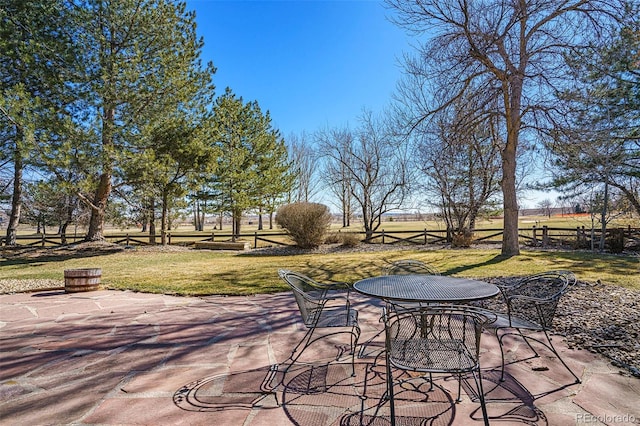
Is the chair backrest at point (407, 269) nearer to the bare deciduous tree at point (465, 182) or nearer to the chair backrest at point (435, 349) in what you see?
the chair backrest at point (435, 349)

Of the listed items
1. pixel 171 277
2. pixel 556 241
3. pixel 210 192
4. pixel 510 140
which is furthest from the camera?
pixel 210 192

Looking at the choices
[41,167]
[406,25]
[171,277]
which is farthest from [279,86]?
[171,277]

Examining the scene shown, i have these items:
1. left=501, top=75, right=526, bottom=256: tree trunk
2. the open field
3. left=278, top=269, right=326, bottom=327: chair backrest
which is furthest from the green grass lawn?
left=278, top=269, right=326, bottom=327: chair backrest

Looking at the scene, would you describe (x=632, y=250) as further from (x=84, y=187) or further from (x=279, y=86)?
(x=84, y=187)

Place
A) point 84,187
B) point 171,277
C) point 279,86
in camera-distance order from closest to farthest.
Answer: point 171,277 < point 84,187 < point 279,86

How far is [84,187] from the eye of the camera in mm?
11211

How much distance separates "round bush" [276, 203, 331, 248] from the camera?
13.1 metres

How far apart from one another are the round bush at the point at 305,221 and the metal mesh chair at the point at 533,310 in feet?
27.7

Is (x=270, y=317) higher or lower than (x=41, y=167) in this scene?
lower

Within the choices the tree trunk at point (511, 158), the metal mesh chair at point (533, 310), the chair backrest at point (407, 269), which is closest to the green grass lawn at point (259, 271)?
the tree trunk at point (511, 158)

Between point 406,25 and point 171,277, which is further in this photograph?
point 406,25

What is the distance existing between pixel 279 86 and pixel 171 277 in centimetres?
1202

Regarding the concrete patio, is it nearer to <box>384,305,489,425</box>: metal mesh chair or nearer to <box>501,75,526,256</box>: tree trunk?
<box>384,305,489,425</box>: metal mesh chair

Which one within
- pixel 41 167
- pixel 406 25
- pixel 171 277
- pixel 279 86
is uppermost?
pixel 279 86
